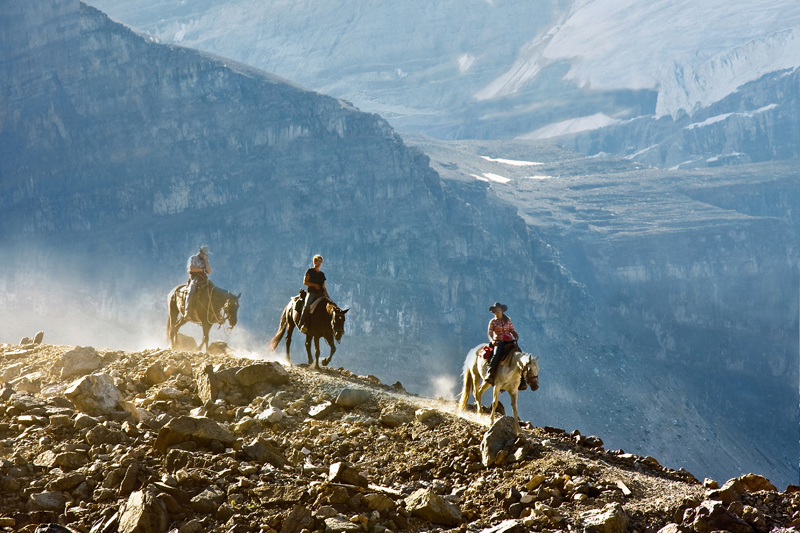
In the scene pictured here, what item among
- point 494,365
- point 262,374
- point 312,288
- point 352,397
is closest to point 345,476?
point 352,397

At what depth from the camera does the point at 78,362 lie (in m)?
19.7

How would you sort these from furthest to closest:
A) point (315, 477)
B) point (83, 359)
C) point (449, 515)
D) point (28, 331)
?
point (28, 331) → point (83, 359) → point (315, 477) → point (449, 515)

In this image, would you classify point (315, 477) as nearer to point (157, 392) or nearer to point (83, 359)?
point (157, 392)

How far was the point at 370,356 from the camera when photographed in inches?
6713

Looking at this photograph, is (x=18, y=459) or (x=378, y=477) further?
(x=378, y=477)

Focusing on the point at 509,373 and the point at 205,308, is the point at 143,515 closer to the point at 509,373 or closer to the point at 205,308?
the point at 509,373

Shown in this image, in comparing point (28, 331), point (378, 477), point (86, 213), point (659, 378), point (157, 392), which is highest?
point (86, 213)

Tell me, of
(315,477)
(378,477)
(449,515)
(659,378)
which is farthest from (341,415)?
(659,378)

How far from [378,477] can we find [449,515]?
2.51m

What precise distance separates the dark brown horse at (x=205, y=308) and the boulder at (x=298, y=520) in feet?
59.9

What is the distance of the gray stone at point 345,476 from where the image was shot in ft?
39.7

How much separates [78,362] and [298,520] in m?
11.3

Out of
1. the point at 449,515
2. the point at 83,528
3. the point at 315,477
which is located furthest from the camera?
the point at 315,477

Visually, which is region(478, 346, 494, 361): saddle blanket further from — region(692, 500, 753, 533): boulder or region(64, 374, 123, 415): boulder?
region(692, 500, 753, 533): boulder
